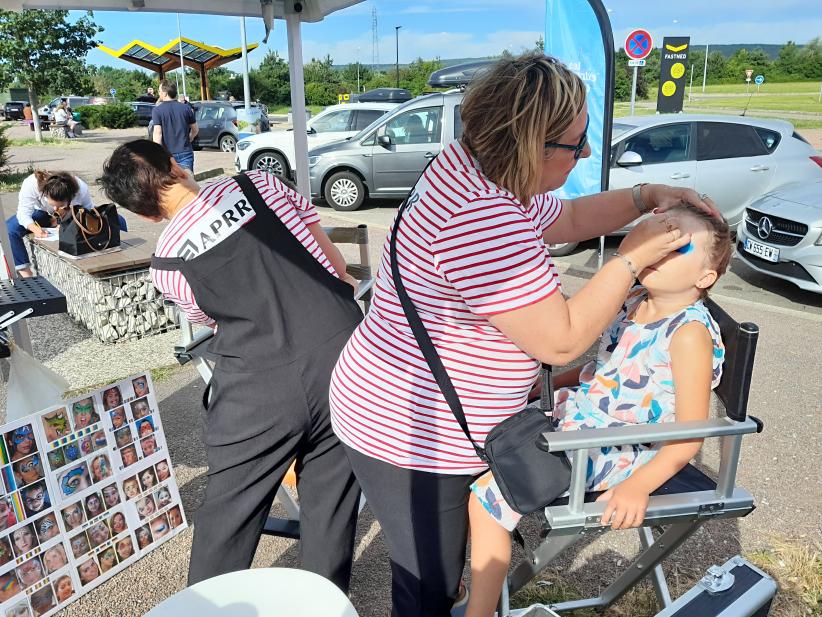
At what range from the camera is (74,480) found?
8.45 ft

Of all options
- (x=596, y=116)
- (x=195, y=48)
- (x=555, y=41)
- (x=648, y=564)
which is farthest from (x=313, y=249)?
(x=195, y=48)

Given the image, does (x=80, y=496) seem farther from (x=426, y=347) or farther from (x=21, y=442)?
(x=426, y=347)

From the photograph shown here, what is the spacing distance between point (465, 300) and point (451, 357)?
0.15m

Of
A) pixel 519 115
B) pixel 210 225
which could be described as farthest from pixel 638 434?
pixel 210 225

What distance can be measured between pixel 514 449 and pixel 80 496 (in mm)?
1862

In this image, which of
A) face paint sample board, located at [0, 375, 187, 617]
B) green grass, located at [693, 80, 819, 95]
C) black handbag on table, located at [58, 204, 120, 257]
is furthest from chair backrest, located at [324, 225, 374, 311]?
green grass, located at [693, 80, 819, 95]

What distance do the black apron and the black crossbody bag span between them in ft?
1.84

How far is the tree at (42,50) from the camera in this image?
21109 mm

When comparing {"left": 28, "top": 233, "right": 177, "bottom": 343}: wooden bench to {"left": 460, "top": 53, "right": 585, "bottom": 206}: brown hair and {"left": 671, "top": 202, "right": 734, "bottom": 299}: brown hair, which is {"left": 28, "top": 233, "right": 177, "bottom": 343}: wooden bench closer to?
{"left": 460, "top": 53, "right": 585, "bottom": 206}: brown hair

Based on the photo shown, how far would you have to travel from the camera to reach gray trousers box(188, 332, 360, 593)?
6.59ft

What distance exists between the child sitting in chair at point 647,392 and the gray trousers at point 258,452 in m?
0.59

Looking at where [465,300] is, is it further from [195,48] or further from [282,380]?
[195,48]

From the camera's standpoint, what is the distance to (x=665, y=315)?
6.13 feet

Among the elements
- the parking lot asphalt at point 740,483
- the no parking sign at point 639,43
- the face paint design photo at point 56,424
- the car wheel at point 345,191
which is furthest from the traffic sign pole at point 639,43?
the face paint design photo at point 56,424
